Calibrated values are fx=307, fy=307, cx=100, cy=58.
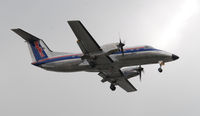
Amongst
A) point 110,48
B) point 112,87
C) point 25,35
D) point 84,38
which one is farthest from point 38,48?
point 110,48

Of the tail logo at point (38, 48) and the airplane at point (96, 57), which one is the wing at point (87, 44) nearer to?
the airplane at point (96, 57)

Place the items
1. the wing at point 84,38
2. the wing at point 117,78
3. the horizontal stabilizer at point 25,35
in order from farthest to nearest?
the wing at point 117,78 → the horizontal stabilizer at point 25,35 → the wing at point 84,38

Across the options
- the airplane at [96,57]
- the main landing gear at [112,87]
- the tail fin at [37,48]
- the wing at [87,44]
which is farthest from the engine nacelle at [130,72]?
the tail fin at [37,48]

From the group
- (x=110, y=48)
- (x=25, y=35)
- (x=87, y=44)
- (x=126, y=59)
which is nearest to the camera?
(x=87, y=44)

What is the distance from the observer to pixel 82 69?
27.6 m

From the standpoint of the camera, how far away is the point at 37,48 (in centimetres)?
3069

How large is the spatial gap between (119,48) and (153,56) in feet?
10.1

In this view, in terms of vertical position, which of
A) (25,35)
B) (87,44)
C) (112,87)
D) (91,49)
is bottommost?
(112,87)

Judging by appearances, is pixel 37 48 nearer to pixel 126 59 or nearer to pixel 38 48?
pixel 38 48

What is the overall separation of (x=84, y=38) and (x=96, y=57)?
210 centimetres

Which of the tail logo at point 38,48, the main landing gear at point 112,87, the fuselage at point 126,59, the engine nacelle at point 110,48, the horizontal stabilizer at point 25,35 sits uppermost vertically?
the horizontal stabilizer at point 25,35

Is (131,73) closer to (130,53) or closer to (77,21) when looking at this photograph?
(130,53)

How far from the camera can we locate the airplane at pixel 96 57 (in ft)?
83.6

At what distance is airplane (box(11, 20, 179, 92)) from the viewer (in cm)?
2548
